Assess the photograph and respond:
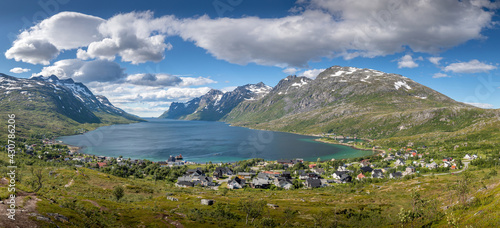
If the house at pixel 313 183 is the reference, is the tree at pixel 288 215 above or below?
above

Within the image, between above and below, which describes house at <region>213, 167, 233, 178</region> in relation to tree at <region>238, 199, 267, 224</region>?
below

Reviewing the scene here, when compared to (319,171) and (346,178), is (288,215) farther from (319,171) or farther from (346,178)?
(319,171)

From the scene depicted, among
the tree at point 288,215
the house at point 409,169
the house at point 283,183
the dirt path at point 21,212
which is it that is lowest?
the house at point 283,183

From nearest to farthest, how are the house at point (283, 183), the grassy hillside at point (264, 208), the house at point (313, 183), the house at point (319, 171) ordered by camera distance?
the grassy hillside at point (264, 208) → the house at point (313, 183) → the house at point (283, 183) → the house at point (319, 171)

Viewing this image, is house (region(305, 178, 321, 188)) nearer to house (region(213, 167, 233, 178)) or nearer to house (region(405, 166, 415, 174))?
house (region(213, 167, 233, 178))

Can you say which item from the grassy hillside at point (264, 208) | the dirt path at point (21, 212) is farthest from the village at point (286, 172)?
the dirt path at point (21, 212)

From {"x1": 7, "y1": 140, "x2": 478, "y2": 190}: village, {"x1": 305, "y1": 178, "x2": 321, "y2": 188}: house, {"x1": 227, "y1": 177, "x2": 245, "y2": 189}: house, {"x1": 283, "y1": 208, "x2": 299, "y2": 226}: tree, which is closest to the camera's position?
{"x1": 283, "y1": 208, "x2": 299, "y2": 226}: tree

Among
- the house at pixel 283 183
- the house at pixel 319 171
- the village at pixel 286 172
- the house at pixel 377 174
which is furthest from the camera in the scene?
the house at pixel 319 171

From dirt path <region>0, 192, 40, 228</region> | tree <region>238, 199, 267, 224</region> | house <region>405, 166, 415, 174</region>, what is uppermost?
dirt path <region>0, 192, 40, 228</region>

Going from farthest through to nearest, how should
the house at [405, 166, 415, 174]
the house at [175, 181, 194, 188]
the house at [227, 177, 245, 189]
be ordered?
the house at [405, 166, 415, 174] → the house at [175, 181, 194, 188] → the house at [227, 177, 245, 189]

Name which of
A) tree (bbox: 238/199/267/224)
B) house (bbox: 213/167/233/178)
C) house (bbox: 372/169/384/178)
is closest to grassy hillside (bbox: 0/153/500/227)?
tree (bbox: 238/199/267/224)

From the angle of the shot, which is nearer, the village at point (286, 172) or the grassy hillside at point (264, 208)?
the grassy hillside at point (264, 208)

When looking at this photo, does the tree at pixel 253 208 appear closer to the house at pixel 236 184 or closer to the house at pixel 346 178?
the house at pixel 236 184
